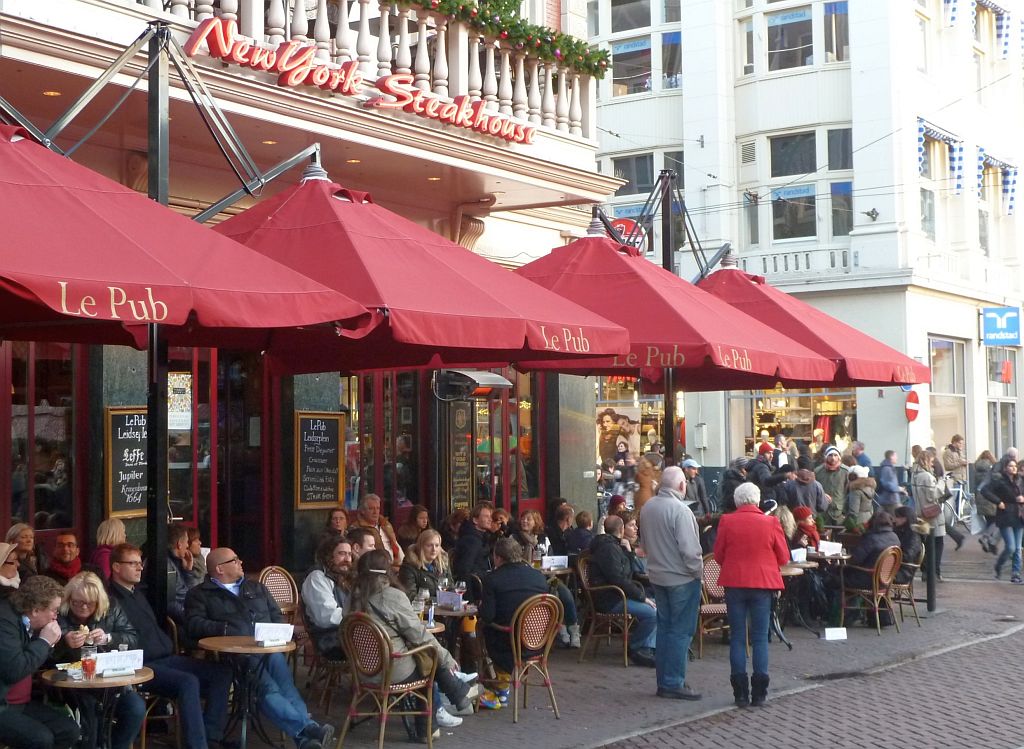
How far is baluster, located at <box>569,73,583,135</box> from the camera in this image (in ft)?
52.5

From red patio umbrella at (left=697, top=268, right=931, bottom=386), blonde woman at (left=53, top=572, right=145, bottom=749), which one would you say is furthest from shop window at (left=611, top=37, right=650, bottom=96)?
blonde woman at (left=53, top=572, right=145, bottom=749)

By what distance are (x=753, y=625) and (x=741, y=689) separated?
1.56ft

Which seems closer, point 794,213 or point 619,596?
point 619,596

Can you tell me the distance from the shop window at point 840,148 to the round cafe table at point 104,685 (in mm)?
25362

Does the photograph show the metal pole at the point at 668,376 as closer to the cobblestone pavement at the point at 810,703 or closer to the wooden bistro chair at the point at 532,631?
the cobblestone pavement at the point at 810,703

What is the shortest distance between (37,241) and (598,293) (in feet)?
20.2

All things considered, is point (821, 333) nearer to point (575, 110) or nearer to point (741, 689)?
point (741, 689)

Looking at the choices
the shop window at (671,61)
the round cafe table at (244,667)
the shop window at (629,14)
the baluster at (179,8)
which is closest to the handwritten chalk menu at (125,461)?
the baluster at (179,8)

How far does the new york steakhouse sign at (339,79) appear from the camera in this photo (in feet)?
37.0

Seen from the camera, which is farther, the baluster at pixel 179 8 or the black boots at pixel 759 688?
the baluster at pixel 179 8

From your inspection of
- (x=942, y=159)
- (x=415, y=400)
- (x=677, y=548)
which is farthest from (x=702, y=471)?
(x=677, y=548)

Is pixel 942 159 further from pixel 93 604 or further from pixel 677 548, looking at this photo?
pixel 93 604

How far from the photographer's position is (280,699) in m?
8.27

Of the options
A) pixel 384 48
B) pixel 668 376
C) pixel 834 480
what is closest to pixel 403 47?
pixel 384 48
